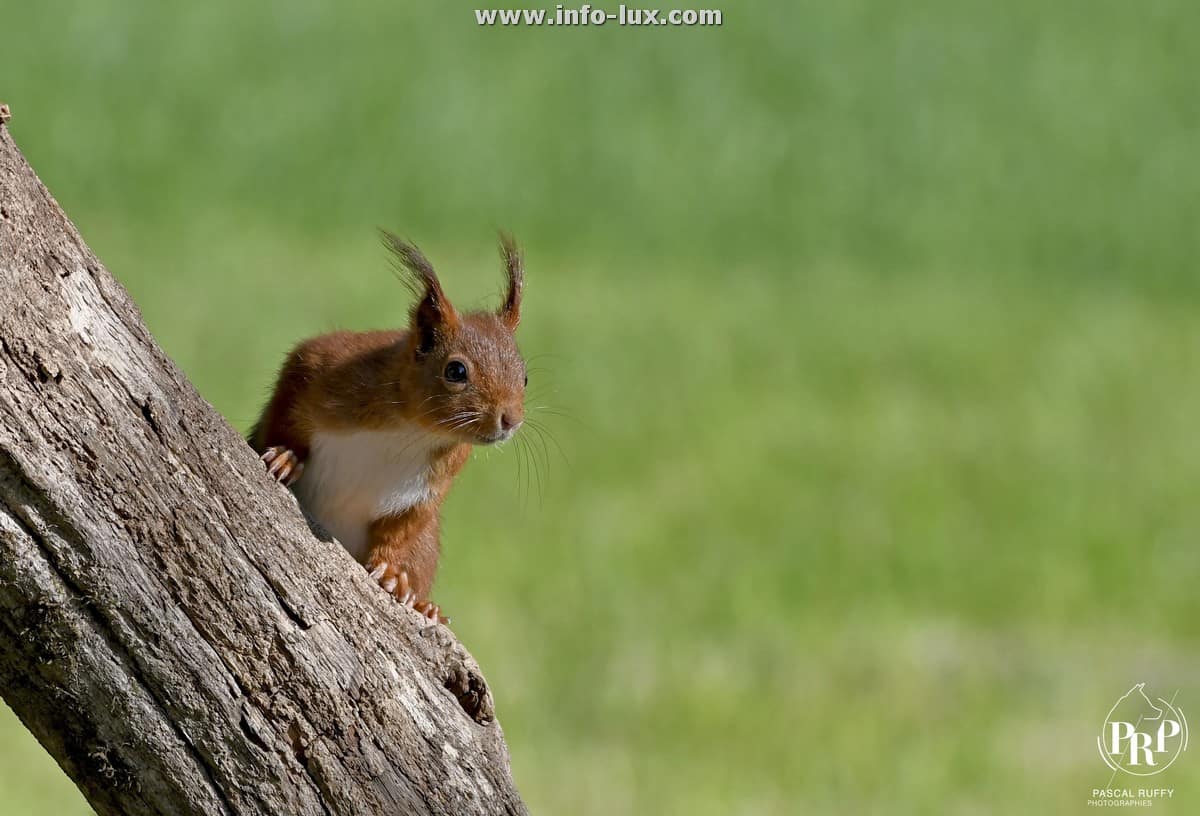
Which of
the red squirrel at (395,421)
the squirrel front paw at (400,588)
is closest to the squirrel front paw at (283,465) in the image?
the red squirrel at (395,421)

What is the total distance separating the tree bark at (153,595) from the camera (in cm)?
240

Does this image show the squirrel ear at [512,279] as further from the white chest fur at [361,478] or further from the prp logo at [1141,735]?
the prp logo at [1141,735]

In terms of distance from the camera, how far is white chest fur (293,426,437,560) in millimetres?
3129

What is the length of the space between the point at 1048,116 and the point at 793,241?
188 cm

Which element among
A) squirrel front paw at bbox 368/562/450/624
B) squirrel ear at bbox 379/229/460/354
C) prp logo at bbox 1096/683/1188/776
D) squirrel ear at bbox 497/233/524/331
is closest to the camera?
squirrel front paw at bbox 368/562/450/624

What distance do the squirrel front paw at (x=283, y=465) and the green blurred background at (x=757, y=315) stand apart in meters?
3.52

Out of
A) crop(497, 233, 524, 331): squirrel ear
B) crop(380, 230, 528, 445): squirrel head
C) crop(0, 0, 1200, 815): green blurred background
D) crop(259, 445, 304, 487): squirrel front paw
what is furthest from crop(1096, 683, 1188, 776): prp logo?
crop(259, 445, 304, 487): squirrel front paw

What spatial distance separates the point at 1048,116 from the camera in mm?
10789

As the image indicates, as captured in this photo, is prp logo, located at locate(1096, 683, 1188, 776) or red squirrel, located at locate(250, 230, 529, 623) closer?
red squirrel, located at locate(250, 230, 529, 623)

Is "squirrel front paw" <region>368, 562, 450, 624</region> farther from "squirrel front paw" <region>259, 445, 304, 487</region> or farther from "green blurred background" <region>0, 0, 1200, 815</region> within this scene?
"green blurred background" <region>0, 0, 1200, 815</region>

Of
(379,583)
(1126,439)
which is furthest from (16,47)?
(379,583)

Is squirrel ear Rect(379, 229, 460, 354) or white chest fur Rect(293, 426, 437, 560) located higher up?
squirrel ear Rect(379, 229, 460, 354)

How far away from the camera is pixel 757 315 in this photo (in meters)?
9.72

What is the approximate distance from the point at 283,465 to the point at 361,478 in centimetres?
15
